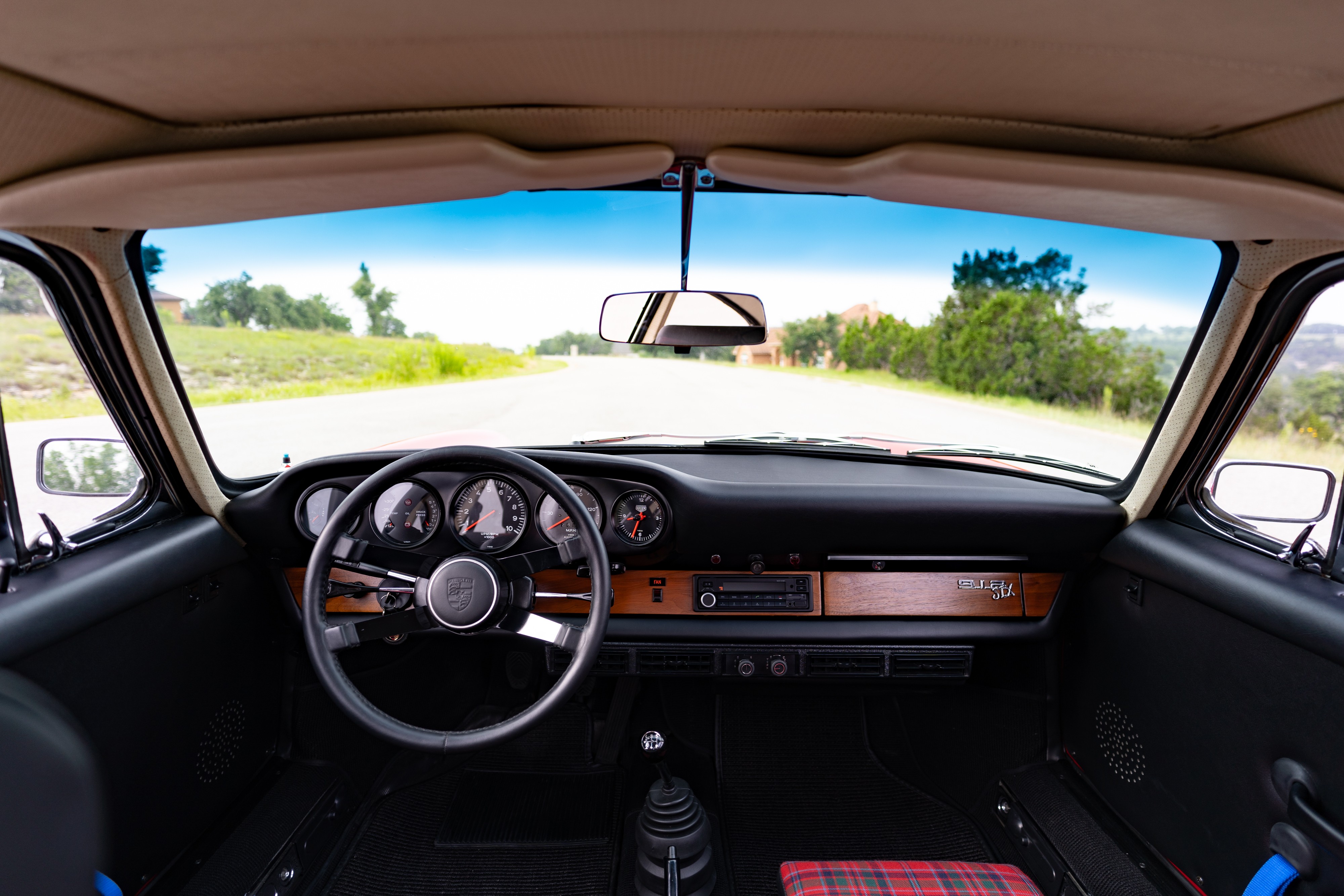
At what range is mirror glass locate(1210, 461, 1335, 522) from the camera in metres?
2.15

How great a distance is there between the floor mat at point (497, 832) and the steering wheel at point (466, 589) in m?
1.08

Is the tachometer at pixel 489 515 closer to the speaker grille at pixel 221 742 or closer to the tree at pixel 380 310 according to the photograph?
the tree at pixel 380 310

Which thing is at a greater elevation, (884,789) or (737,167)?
(737,167)

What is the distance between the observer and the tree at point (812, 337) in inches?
120

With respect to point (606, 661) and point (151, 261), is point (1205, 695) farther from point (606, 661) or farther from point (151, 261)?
point (151, 261)

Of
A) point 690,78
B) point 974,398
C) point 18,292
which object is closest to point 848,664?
point 974,398

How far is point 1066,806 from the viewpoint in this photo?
9.31 ft

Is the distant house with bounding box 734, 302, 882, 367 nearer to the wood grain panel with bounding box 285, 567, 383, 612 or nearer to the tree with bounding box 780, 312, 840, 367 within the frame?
the tree with bounding box 780, 312, 840, 367

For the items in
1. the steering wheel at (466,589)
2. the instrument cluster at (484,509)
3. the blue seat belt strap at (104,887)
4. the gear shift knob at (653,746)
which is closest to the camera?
the blue seat belt strap at (104,887)

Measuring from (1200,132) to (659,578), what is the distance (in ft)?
7.58

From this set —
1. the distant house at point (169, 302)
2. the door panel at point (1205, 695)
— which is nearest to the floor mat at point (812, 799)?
the door panel at point (1205, 695)

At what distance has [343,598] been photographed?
3072 mm

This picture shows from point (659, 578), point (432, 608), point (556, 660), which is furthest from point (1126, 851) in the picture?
point (432, 608)

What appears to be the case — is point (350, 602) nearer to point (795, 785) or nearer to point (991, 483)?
point (795, 785)
